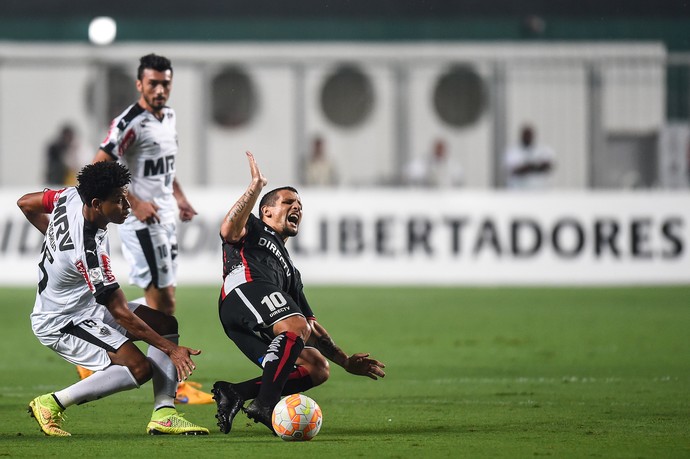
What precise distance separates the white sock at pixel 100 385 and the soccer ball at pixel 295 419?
85 cm

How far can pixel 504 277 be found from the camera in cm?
1914

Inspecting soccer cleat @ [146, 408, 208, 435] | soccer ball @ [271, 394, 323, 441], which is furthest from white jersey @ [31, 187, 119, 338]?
soccer ball @ [271, 394, 323, 441]

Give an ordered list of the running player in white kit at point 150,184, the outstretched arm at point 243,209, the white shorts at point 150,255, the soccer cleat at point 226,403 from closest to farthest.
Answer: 1. the outstretched arm at point 243,209
2. the soccer cleat at point 226,403
3. the running player in white kit at point 150,184
4. the white shorts at point 150,255

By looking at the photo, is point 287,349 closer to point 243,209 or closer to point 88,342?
point 243,209

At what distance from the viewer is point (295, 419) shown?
24.9ft

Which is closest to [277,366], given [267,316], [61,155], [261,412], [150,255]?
[261,412]

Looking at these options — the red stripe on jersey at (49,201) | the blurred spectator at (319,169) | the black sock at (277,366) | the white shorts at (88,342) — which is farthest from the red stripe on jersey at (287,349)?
the blurred spectator at (319,169)

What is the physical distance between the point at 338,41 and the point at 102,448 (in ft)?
55.8

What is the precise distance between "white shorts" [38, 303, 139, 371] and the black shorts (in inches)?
24.9

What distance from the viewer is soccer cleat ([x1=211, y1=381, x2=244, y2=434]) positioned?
7773mm

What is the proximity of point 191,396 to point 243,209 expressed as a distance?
7.32 ft

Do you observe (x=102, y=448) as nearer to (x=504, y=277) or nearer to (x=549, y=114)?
(x=504, y=277)

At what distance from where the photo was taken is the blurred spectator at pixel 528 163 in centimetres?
2008

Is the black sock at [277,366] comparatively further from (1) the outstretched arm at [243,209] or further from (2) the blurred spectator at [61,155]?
(2) the blurred spectator at [61,155]
